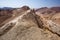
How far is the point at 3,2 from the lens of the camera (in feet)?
13.5

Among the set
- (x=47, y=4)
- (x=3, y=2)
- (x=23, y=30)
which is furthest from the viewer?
(x=47, y=4)

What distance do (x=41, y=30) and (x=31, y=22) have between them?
0.21m

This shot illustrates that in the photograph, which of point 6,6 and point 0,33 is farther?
point 6,6

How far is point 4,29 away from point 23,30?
0.27 meters

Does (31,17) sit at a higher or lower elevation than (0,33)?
higher

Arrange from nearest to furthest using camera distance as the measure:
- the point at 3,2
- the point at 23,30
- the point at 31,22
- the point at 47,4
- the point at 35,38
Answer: the point at 35,38 < the point at 23,30 < the point at 31,22 < the point at 3,2 < the point at 47,4

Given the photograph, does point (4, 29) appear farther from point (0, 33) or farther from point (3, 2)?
point (3, 2)

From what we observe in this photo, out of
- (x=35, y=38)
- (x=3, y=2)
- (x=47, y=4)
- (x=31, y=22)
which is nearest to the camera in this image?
(x=35, y=38)

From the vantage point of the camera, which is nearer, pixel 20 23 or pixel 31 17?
pixel 20 23

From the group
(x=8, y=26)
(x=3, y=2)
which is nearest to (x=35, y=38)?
(x=8, y=26)

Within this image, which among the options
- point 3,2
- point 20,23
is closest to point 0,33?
point 20,23

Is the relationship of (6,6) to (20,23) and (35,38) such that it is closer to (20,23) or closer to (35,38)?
(20,23)

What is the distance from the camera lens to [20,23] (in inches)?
67.5

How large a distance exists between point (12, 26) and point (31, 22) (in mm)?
255
